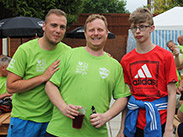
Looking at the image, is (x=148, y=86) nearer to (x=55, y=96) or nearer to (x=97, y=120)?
(x=97, y=120)

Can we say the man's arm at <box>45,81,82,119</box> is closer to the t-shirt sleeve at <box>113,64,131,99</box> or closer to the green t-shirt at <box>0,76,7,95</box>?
the t-shirt sleeve at <box>113,64,131,99</box>

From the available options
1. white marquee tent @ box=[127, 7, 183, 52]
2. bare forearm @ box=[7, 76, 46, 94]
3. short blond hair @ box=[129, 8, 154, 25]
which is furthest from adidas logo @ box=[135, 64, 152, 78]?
white marquee tent @ box=[127, 7, 183, 52]

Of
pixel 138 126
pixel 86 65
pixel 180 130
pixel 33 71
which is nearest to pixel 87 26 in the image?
pixel 86 65

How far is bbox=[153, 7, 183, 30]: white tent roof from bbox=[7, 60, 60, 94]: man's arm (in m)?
6.83

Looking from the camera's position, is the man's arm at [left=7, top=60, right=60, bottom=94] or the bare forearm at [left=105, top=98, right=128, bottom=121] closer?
the bare forearm at [left=105, top=98, right=128, bottom=121]

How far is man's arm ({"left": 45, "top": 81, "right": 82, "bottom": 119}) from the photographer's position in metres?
2.09

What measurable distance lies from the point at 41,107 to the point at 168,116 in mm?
1382

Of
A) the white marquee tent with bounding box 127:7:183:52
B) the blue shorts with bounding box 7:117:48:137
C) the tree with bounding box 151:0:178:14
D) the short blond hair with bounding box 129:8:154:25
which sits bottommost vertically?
the blue shorts with bounding box 7:117:48:137

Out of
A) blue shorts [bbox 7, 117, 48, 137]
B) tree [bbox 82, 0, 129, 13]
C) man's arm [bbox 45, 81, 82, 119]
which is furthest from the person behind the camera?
tree [bbox 82, 0, 129, 13]

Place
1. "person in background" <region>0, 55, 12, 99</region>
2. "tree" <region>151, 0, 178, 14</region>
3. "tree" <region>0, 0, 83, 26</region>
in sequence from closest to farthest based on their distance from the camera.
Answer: "person in background" <region>0, 55, 12, 99</region> → "tree" <region>0, 0, 83, 26</region> → "tree" <region>151, 0, 178, 14</region>

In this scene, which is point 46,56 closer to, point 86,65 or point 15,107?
point 86,65

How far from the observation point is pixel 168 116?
2.26m

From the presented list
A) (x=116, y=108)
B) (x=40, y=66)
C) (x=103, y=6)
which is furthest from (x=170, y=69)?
(x=103, y=6)

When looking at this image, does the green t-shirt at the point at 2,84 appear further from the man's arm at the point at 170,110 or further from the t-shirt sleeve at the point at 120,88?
the man's arm at the point at 170,110
